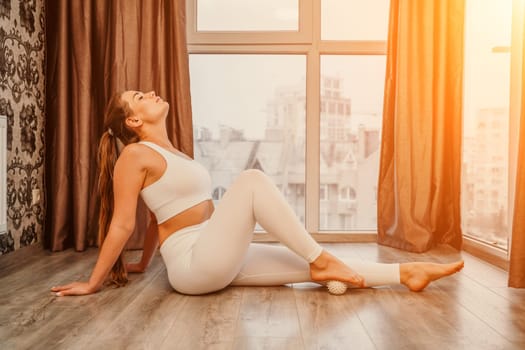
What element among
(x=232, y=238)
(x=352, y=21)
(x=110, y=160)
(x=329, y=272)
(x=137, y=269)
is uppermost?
(x=352, y=21)

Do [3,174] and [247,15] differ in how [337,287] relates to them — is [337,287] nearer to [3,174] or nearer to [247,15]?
[3,174]

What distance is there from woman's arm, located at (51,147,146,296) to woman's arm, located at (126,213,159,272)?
316 millimetres

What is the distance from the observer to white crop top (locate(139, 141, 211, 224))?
1.93 m

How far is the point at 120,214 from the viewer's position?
6.16 feet

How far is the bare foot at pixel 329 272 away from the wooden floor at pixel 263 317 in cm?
7

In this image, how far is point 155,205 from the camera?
1963 millimetres

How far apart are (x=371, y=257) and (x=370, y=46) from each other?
145 centimetres

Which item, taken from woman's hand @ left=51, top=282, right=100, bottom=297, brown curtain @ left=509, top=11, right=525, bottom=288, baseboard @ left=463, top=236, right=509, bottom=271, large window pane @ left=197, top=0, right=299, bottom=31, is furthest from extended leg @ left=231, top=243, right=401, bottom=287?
large window pane @ left=197, top=0, right=299, bottom=31

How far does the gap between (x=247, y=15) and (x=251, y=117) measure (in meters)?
0.70

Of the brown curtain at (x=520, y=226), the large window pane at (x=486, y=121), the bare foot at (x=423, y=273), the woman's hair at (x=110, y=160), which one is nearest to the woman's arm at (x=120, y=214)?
the woman's hair at (x=110, y=160)

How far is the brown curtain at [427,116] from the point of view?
309 cm

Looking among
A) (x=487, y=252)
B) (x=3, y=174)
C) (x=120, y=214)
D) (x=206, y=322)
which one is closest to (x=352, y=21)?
(x=487, y=252)

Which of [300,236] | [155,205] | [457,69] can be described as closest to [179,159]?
[155,205]

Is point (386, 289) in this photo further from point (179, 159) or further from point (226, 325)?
point (179, 159)
